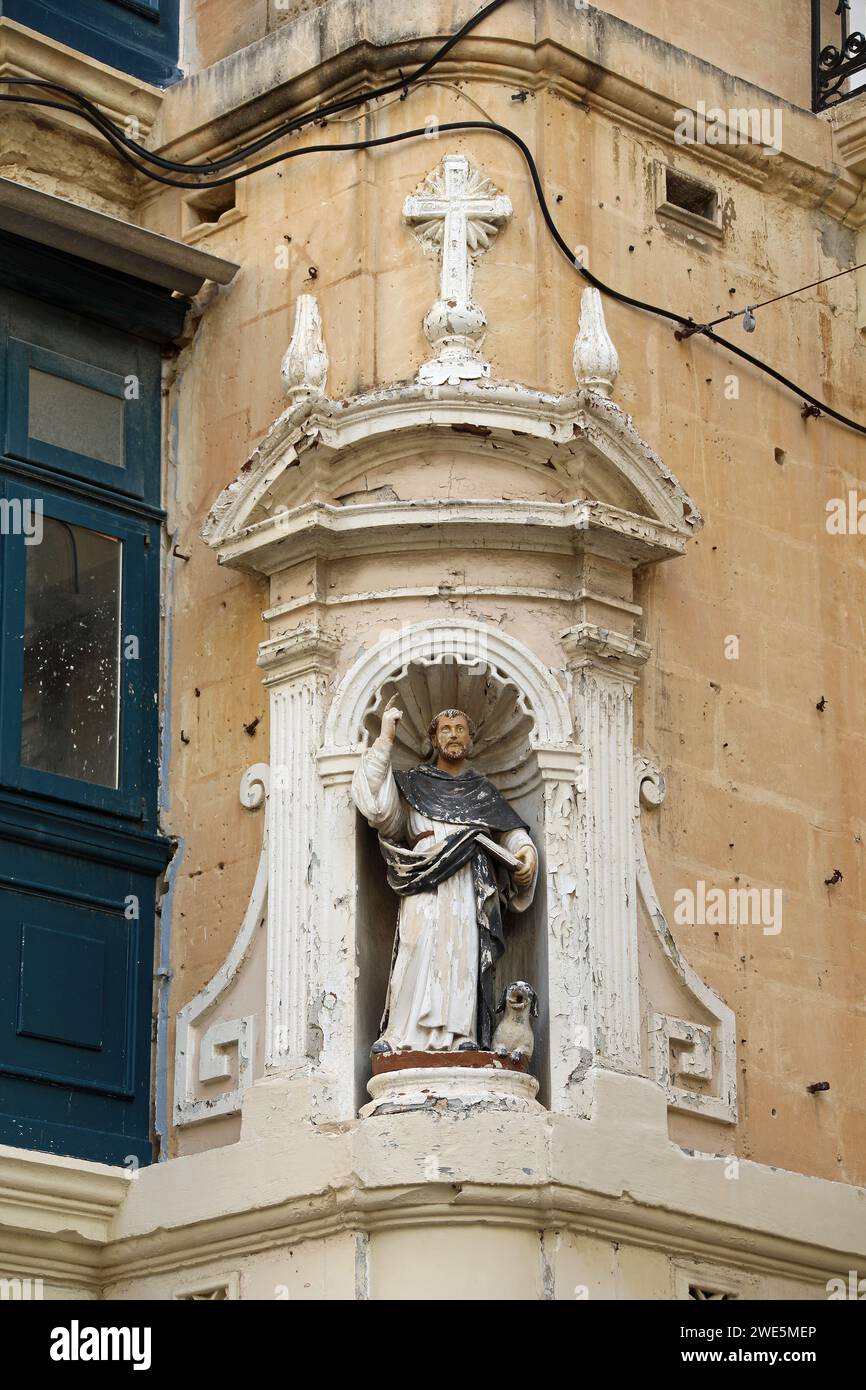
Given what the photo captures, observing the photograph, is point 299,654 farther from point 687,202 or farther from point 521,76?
point 687,202

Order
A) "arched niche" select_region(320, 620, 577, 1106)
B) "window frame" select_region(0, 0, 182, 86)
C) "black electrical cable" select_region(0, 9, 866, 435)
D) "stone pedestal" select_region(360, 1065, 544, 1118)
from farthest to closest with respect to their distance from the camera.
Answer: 1. "window frame" select_region(0, 0, 182, 86)
2. "black electrical cable" select_region(0, 9, 866, 435)
3. "arched niche" select_region(320, 620, 577, 1106)
4. "stone pedestal" select_region(360, 1065, 544, 1118)

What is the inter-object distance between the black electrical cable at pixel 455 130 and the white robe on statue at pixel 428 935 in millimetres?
2445

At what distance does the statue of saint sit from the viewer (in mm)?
12594

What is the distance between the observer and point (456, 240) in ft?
44.9

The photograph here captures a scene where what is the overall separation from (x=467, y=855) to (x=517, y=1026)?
700mm

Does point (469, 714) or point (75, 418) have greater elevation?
point (75, 418)

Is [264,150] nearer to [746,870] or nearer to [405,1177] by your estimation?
[746,870]

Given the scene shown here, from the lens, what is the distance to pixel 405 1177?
12164 mm

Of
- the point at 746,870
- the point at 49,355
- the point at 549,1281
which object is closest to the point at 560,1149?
the point at 549,1281

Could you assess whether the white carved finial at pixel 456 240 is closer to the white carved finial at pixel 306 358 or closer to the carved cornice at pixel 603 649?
the white carved finial at pixel 306 358

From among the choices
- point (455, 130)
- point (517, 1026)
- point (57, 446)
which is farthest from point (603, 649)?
point (57, 446)

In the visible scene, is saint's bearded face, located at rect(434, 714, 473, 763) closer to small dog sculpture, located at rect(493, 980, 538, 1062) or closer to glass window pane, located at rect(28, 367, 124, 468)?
small dog sculpture, located at rect(493, 980, 538, 1062)

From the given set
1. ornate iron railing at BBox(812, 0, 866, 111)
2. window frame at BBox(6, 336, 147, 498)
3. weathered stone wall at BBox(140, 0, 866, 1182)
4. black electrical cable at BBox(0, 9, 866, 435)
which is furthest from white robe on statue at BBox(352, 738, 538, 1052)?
ornate iron railing at BBox(812, 0, 866, 111)
